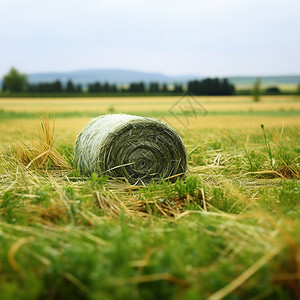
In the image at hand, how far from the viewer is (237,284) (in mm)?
2113

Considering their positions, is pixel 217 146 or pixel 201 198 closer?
pixel 201 198

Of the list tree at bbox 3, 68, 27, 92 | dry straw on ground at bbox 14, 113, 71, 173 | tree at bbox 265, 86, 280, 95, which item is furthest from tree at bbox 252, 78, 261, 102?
tree at bbox 3, 68, 27, 92

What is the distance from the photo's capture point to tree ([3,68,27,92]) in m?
105

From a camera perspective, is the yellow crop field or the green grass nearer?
the green grass

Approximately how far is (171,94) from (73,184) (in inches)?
2502

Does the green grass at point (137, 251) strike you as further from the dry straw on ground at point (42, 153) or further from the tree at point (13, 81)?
the tree at point (13, 81)

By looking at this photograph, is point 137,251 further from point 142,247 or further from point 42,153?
point 42,153

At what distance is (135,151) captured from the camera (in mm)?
5148

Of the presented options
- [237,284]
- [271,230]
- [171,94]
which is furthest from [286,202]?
[171,94]

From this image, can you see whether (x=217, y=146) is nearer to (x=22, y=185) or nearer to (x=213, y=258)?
(x=22, y=185)

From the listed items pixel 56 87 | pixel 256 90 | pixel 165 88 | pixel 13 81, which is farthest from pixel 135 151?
pixel 13 81

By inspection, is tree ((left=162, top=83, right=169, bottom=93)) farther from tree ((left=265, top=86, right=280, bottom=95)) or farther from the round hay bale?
the round hay bale

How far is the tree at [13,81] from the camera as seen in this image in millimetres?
104812

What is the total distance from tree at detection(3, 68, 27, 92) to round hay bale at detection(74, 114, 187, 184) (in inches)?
4225
